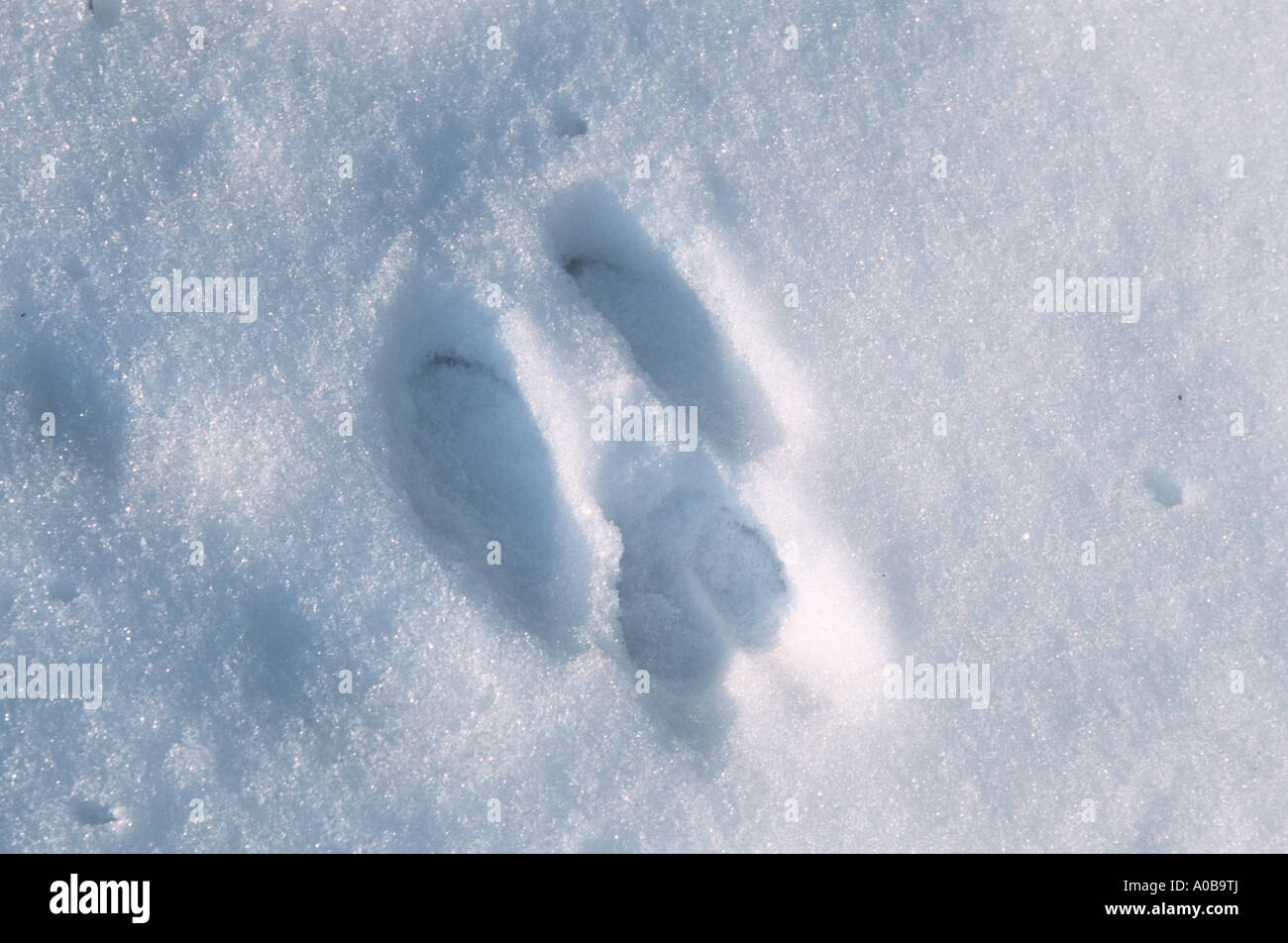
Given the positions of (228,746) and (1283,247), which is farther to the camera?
(1283,247)

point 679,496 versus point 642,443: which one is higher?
point 642,443

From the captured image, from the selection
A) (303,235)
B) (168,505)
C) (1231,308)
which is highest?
(303,235)

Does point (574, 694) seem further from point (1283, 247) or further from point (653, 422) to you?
point (1283, 247)

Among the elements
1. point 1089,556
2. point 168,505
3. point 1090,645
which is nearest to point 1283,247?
point 1089,556
